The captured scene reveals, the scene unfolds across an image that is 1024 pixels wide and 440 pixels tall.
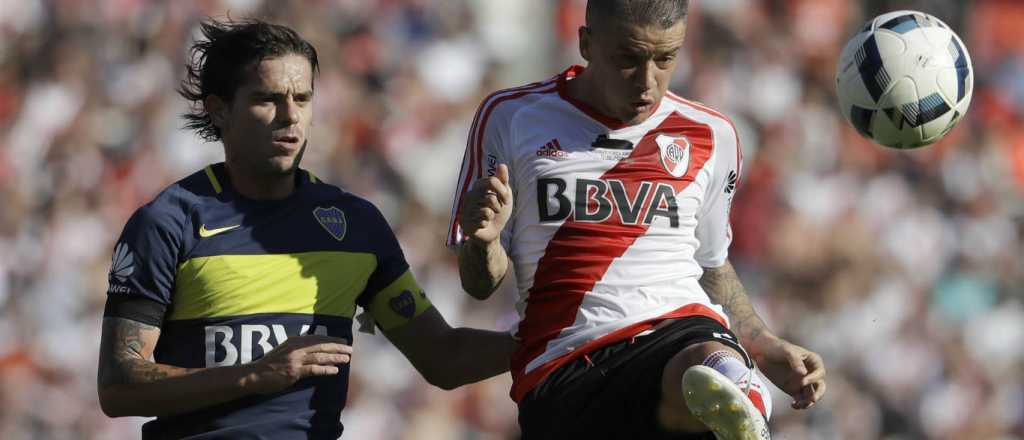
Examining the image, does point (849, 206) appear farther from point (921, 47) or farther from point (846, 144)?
point (921, 47)

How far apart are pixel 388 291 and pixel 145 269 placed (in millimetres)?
895

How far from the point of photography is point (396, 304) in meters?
4.97

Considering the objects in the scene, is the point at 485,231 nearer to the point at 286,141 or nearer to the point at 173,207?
the point at 286,141

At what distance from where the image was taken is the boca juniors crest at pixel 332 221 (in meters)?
4.82

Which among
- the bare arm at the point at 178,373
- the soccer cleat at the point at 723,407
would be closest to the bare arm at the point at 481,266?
the bare arm at the point at 178,373

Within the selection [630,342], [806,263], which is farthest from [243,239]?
[806,263]

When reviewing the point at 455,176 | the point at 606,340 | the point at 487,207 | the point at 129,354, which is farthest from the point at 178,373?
the point at 455,176

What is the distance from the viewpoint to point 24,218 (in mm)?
9250

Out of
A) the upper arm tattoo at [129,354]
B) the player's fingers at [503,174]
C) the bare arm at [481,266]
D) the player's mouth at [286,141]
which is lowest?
the upper arm tattoo at [129,354]

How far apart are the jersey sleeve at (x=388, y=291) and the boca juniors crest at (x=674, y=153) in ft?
3.21

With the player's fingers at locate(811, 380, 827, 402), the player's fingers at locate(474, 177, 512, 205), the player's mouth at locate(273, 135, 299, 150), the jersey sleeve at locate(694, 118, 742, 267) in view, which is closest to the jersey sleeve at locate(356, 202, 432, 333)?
the player's mouth at locate(273, 135, 299, 150)

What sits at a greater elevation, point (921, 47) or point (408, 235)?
point (921, 47)

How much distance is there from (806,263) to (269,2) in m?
4.19

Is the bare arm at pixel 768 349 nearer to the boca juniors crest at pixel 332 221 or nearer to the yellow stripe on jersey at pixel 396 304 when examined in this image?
the yellow stripe on jersey at pixel 396 304
